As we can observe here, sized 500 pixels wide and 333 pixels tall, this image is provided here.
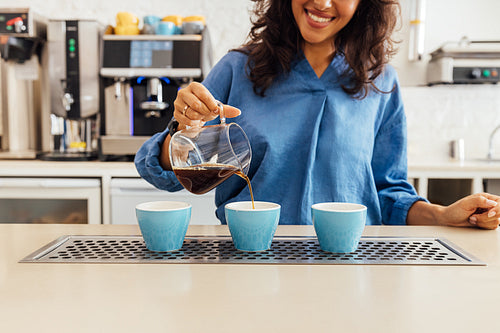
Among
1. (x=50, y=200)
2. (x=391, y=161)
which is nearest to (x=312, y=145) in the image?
(x=391, y=161)

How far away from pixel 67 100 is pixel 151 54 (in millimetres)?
493

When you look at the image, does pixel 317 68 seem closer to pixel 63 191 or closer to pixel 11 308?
pixel 11 308

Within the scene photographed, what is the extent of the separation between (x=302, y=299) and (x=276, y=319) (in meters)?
0.07

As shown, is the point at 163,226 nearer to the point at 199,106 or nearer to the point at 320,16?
the point at 199,106

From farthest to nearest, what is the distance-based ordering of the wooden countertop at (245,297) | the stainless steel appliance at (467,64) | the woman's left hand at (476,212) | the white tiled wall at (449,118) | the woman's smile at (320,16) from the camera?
1. the white tiled wall at (449,118)
2. the stainless steel appliance at (467,64)
3. the woman's smile at (320,16)
4. the woman's left hand at (476,212)
5. the wooden countertop at (245,297)

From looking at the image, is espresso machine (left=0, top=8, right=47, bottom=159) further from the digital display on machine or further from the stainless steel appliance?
the stainless steel appliance

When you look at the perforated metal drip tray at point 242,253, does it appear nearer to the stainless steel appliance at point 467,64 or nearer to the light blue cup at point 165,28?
the light blue cup at point 165,28

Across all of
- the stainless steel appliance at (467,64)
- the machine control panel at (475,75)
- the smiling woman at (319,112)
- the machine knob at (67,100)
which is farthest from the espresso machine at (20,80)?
the machine control panel at (475,75)

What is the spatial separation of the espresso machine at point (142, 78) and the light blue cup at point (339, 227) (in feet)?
5.56

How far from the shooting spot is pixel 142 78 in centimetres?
245

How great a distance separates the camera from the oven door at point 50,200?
2.25 meters

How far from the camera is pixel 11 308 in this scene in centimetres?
56

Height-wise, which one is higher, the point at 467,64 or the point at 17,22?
the point at 17,22

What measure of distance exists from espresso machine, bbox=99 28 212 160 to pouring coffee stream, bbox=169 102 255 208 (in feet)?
5.31
